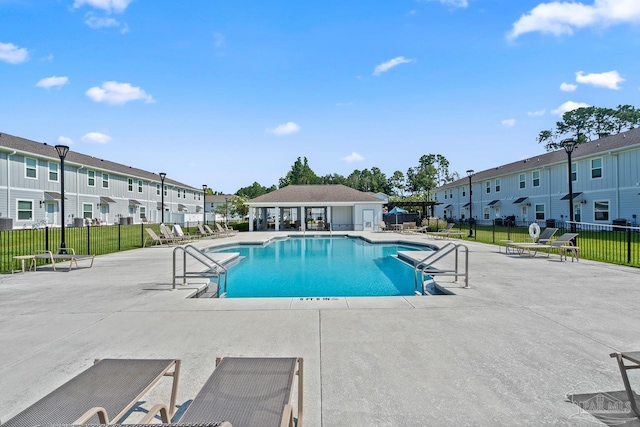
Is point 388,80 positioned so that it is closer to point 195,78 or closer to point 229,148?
point 195,78

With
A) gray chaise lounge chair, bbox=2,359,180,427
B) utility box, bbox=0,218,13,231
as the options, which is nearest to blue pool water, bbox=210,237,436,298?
gray chaise lounge chair, bbox=2,359,180,427

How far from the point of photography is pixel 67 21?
Result: 12.0 m

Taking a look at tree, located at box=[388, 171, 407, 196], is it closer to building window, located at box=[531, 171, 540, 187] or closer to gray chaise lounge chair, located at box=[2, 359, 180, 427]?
building window, located at box=[531, 171, 540, 187]

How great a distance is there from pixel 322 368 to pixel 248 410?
1.47 metres

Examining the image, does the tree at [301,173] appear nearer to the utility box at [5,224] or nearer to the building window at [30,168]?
the building window at [30,168]

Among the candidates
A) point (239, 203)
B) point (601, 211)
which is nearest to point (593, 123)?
point (601, 211)

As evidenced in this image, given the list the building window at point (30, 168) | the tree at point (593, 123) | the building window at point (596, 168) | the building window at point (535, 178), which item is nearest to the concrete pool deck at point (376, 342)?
the building window at point (30, 168)

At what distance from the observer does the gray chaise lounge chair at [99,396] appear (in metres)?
1.79

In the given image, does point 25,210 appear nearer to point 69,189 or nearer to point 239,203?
point 69,189

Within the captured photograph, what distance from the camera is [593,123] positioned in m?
55.7

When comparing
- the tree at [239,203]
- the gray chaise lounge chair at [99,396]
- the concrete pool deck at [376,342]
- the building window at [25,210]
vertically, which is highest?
the tree at [239,203]

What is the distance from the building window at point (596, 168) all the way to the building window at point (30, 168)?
1602 inches

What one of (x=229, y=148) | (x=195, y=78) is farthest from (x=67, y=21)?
(x=229, y=148)

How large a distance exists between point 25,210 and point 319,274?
23.7m
